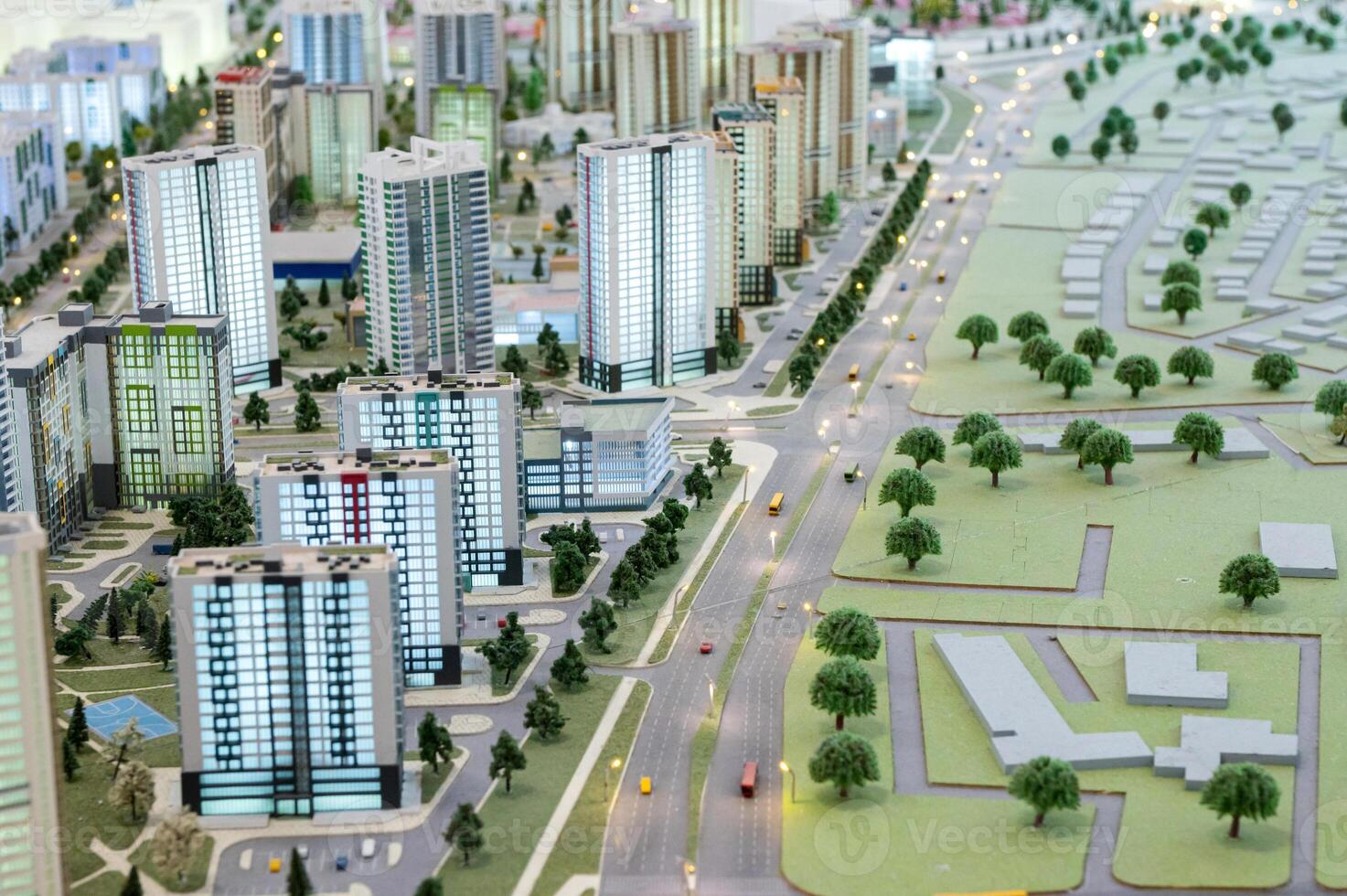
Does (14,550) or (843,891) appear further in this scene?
(843,891)

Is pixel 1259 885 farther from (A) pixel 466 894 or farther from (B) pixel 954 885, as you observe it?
(A) pixel 466 894

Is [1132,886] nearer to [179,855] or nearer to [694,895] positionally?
[694,895]

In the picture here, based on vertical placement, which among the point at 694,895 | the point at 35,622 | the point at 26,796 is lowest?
the point at 694,895

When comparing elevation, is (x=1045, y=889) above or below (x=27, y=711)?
below

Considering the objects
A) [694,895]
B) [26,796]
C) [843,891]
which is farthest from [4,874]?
[843,891]

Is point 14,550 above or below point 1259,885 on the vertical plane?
above

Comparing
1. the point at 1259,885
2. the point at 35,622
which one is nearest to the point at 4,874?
the point at 35,622
